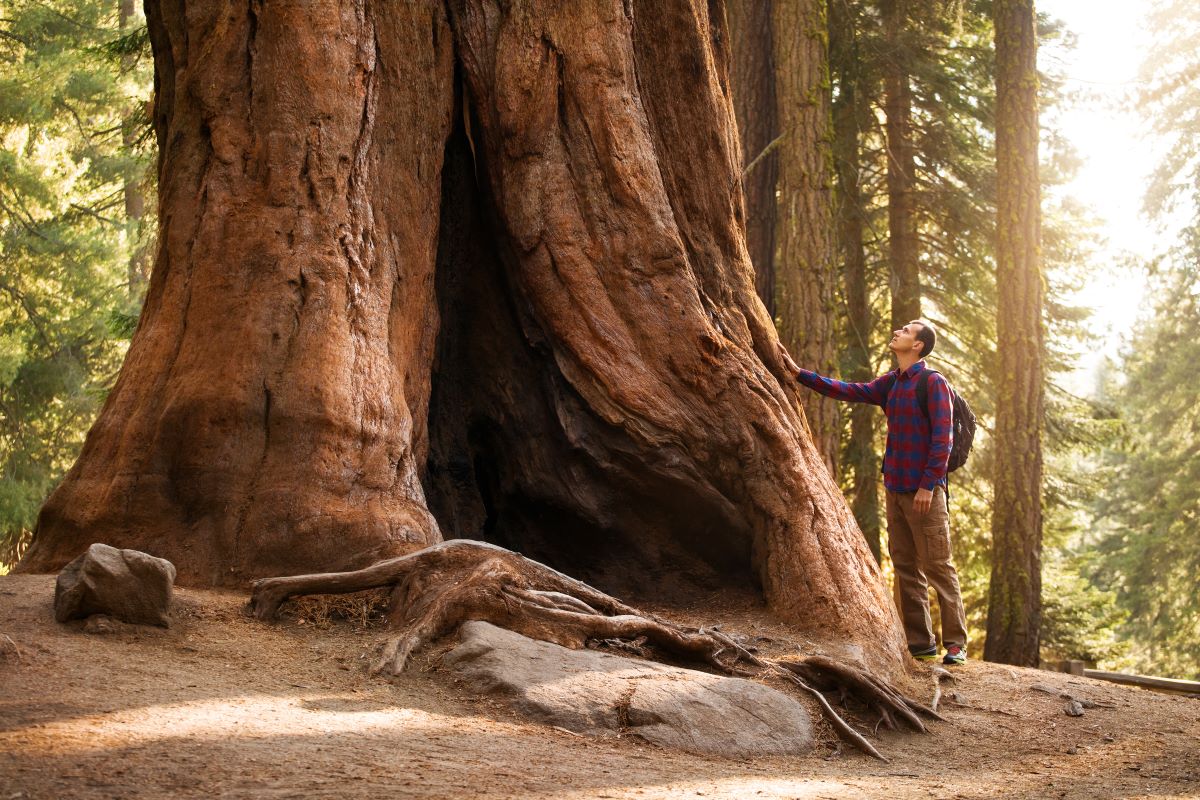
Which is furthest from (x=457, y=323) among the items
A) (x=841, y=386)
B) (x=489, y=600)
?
(x=489, y=600)

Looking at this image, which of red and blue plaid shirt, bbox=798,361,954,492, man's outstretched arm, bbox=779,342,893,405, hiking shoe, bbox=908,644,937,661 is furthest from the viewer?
man's outstretched arm, bbox=779,342,893,405

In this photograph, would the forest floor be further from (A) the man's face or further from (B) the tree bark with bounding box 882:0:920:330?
(B) the tree bark with bounding box 882:0:920:330

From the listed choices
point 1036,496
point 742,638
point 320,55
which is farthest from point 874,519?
point 320,55

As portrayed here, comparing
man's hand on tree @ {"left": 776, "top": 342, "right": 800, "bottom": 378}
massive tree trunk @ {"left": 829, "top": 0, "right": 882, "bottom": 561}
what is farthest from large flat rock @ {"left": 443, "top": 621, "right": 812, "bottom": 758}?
massive tree trunk @ {"left": 829, "top": 0, "right": 882, "bottom": 561}

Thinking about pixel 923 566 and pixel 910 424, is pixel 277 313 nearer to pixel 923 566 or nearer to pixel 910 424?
pixel 910 424

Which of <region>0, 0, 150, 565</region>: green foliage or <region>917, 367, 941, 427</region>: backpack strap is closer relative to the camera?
<region>917, 367, 941, 427</region>: backpack strap

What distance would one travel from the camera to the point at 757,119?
1274 cm

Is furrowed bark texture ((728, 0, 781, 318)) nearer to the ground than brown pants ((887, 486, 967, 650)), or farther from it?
farther from it

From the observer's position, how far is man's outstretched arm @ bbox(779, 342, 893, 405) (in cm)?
848

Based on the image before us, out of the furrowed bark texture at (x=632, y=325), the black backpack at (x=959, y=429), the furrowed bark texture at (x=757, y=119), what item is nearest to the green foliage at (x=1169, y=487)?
the furrowed bark texture at (x=757, y=119)

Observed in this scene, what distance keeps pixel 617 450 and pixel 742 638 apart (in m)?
1.87

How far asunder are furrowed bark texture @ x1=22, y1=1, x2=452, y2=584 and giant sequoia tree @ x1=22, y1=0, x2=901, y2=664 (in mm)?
20

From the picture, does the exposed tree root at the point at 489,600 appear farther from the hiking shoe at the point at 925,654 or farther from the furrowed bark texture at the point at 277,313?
the hiking shoe at the point at 925,654

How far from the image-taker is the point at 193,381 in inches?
267
